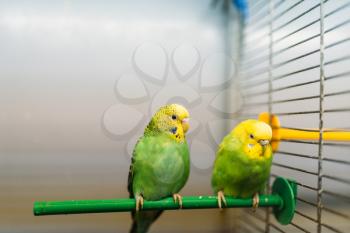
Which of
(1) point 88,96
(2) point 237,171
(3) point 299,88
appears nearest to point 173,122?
(2) point 237,171

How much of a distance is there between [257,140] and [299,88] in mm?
361

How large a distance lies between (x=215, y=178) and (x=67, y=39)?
2.25 feet

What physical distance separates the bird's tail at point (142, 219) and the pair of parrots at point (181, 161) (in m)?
0.09

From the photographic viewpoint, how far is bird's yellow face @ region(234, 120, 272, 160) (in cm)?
101

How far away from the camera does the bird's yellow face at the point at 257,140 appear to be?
1.01 metres

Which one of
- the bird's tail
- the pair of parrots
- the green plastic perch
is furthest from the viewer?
the bird's tail

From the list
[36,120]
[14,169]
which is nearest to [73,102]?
[36,120]

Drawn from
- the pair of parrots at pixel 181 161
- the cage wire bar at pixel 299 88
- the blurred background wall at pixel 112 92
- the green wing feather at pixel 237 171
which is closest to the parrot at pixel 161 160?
the pair of parrots at pixel 181 161

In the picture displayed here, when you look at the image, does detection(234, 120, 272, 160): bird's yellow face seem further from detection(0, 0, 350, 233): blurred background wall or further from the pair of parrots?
detection(0, 0, 350, 233): blurred background wall

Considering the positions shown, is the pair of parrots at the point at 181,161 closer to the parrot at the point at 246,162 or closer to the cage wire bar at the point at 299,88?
the parrot at the point at 246,162

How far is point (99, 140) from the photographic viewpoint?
1284 millimetres

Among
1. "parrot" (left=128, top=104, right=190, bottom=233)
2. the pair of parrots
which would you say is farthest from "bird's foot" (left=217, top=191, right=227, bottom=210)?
"parrot" (left=128, top=104, right=190, bottom=233)

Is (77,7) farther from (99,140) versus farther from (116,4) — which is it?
(99,140)

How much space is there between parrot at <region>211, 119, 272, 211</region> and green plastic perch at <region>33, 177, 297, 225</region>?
26 mm
